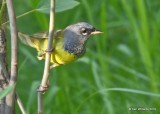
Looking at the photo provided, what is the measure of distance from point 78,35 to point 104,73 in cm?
119

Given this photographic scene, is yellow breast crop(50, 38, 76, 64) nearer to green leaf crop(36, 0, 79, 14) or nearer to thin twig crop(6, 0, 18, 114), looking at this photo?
green leaf crop(36, 0, 79, 14)

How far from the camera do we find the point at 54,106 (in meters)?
3.30

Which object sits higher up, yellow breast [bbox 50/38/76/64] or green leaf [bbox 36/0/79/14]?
green leaf [bbox 36/0/79/14]

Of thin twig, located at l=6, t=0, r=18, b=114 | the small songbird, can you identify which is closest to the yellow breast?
the small songbird

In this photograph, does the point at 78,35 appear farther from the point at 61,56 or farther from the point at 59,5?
the point at 59,5

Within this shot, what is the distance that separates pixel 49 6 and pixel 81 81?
1.86 meters

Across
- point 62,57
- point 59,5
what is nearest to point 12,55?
point 59,5

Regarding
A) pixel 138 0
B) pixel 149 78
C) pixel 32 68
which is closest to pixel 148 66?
pixel 149 78

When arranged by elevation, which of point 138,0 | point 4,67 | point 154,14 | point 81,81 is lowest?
point 81,81

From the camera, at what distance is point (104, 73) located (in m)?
3.51

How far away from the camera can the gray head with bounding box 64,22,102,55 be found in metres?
2.29

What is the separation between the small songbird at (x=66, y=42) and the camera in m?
2.24

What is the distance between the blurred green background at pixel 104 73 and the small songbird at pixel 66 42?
0.45 metres

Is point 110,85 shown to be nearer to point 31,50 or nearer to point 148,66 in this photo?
point 148,66
